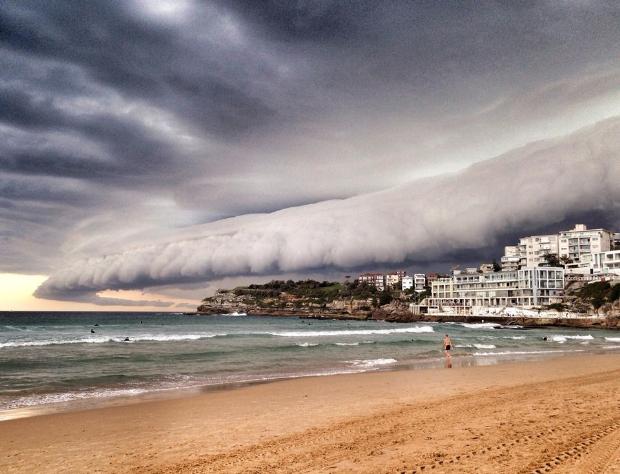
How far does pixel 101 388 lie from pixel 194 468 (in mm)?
13173

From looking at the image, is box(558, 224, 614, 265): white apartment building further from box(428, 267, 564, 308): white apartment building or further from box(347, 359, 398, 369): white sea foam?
box(347, 359, 398, 369): white sea foam

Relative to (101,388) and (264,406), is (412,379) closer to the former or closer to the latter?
(264,406)

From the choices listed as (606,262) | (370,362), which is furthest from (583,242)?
(370,362)

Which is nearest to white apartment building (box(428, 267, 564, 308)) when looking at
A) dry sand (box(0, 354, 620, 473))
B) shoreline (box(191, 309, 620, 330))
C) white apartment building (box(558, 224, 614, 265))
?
shoreline (box(191, 309, 620, 330))

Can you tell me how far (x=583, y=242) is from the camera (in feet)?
461

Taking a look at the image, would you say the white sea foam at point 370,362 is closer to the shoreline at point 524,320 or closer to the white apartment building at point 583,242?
the shoreline at point 524,320

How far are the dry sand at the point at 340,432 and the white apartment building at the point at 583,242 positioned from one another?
13732cm

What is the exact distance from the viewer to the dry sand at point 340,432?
8.18 m

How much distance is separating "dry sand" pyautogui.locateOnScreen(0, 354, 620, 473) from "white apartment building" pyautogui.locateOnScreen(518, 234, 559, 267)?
14490cm

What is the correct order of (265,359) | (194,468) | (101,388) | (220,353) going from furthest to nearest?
(220,353) < (265,359) < (101,388) < (194,468)

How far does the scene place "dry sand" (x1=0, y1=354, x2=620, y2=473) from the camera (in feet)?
26.8

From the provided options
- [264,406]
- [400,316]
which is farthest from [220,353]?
[400,316]

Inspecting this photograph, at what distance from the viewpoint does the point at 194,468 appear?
8.35m

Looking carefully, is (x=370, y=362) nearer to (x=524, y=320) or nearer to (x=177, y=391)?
(x=177, y=391)
